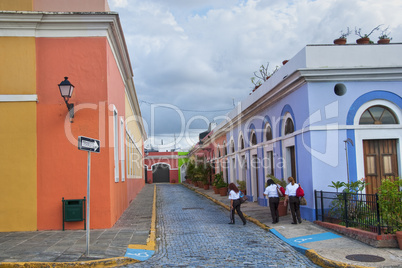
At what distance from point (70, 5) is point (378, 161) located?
9965 millimetres

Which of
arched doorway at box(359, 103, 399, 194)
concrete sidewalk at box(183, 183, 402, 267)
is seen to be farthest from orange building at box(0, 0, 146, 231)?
arched doorway at box(359, 103, 399, 194)

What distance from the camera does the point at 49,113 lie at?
11.4m

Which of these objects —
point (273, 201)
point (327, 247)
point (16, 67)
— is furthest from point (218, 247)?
point (16, 67)

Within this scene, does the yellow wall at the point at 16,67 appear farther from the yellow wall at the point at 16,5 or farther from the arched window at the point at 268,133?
the arched window at the point at 268,133

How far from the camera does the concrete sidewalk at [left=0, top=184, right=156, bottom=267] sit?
24.9ft

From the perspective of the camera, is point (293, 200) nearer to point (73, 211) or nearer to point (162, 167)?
point (73, 211)

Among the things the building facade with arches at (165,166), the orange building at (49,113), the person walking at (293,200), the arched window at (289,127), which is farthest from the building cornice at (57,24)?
the building facade with arches at (165,166)

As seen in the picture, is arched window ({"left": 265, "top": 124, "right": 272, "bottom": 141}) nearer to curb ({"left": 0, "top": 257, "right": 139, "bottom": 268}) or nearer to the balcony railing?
the balcony railing

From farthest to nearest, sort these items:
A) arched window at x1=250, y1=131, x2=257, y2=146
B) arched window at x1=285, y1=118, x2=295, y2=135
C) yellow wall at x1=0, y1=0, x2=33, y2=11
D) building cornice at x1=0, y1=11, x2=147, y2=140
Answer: arched window at x1=250, y1=131, x2=257, y2=146 → arched window at x1=285, y1=118, x2=295, y2=135 → yellow wall at x1=0, y1=0, x2=33, y2=11 → building cornice at x1=0, y1=11, x2=147, y2=140

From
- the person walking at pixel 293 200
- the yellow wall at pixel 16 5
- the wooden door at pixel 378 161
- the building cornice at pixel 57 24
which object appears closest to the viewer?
the building cornice at pixel 57 24

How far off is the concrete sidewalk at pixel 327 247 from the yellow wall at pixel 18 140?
21.5 ft

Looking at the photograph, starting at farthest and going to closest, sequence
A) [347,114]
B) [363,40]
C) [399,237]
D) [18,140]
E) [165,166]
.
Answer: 1. [165,166]
2. [363,40]
3. [347,114]
4. [18,140]
5. [399,237]

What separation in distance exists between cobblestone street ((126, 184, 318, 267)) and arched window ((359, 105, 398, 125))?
4475mm

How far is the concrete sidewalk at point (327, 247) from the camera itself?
7590 mm
